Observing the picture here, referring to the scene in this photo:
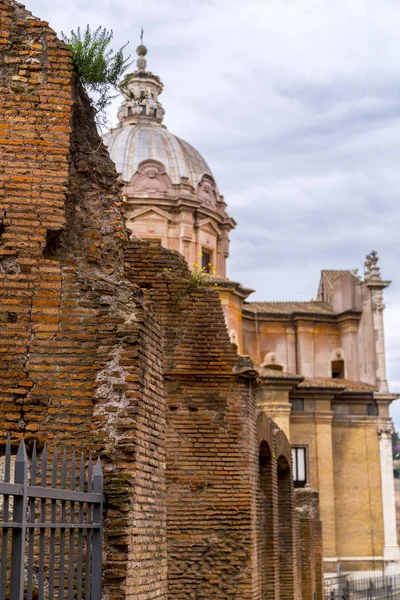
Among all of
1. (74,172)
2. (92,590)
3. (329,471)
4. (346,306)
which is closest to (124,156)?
(346,306)

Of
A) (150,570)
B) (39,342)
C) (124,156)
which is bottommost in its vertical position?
(150,570)

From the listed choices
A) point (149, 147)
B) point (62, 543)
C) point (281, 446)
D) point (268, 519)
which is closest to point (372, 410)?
point (149, 147)

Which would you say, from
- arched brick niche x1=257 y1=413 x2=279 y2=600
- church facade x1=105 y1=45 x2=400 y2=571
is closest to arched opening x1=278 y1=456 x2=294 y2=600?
arched brick niche x1=257 y1=413 x2=279 y2=600

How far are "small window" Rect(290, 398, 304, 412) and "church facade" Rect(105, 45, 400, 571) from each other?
0.05m

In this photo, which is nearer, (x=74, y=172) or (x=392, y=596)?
(x=74, y=172)

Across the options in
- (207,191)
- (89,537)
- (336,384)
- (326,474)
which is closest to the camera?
(89,537)

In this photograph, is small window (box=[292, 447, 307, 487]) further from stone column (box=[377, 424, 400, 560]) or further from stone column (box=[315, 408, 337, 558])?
stone column (box=[377, 424, 400, 560])

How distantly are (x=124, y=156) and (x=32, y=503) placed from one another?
34.2 metres

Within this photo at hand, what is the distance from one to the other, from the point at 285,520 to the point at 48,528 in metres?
11.5

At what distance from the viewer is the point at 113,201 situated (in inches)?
271

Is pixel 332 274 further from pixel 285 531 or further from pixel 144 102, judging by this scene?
pixel 285 531

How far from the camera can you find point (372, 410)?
1442 inches

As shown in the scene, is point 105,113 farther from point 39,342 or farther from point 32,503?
point 32,503

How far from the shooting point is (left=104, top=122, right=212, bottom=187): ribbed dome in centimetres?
3709
